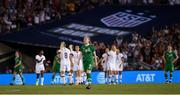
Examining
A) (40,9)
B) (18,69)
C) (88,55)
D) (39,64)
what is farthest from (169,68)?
(40,9)

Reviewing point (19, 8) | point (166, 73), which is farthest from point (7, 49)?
point (166, 73)

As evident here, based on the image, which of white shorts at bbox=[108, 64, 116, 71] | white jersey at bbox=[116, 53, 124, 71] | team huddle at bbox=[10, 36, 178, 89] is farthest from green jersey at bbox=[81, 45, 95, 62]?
white jersey at bbox=[116, 53, 124, 71]

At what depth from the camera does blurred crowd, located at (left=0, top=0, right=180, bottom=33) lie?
151 feet

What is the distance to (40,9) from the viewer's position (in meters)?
47.2

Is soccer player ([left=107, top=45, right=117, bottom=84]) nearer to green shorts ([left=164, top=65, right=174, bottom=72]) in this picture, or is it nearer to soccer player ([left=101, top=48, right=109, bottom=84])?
soccer player ([left=101, top=48, right=109, bottom=84])

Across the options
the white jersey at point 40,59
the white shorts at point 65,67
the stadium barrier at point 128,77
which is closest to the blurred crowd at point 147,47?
the stadium barrier at point 128,77

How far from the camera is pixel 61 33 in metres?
43.3

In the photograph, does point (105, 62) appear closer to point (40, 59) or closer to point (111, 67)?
point (111, 67)

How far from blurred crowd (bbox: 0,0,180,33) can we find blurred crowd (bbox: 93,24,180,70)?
3293mm

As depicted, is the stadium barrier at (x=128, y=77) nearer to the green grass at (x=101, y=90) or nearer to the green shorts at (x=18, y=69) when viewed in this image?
the green shorts at (x=18, y=69)

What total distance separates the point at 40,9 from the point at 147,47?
9.12 meters

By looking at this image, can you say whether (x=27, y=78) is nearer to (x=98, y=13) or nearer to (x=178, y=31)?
(x=98, y=13)

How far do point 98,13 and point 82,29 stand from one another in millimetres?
2564

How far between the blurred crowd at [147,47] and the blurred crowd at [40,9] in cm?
329
